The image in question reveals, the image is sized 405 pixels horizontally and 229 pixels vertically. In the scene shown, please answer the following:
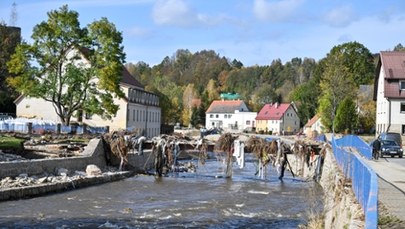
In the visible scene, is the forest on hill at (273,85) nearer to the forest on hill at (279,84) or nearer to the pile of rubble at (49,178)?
the forest on hill at (279,84)

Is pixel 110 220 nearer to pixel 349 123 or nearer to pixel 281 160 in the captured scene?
pixel 281 160

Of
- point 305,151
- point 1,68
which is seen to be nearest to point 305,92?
point 1,68

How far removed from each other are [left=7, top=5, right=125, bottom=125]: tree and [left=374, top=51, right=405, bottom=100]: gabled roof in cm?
2661

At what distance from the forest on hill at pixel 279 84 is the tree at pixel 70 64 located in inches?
1179

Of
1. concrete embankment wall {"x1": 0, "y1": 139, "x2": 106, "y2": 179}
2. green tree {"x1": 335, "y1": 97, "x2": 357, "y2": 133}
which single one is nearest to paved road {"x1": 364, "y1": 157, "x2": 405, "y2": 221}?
concrete embankment wall {"x1": 0, "y1": 139, "x2": 106, "y2": 179}

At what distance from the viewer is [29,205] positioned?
71.3 ft

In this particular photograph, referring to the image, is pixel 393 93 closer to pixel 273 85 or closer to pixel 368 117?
pixel 368 117

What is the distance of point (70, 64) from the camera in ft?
178

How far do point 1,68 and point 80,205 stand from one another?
5856cm

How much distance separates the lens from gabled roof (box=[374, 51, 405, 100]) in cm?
5809

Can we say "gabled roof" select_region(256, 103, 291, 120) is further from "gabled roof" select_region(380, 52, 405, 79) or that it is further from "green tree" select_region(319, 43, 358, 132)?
"gabled roof" select_region(380, 52, 405, 79)

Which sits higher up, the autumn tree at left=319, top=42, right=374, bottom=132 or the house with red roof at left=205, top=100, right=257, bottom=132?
the autumn tree at left=319, top=42, right=374, bottom=132

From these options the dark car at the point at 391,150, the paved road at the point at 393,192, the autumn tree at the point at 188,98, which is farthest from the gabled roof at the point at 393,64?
the autumn tree at the point at 188,98

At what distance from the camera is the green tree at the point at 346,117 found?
69625mm
